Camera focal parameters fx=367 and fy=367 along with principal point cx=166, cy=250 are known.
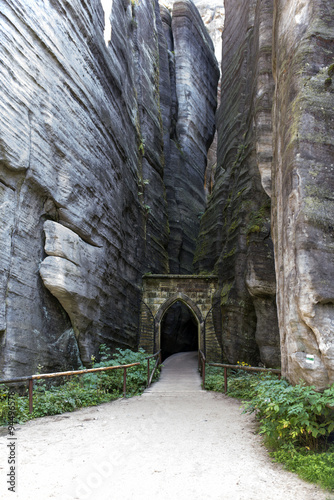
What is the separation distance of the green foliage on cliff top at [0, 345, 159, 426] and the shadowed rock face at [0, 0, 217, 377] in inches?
24.8

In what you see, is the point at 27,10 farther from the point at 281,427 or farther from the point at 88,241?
the point at 281,427

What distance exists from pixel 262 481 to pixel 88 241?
8128mm

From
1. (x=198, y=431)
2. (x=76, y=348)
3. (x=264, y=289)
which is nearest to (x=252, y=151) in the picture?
(x=264, y=289)

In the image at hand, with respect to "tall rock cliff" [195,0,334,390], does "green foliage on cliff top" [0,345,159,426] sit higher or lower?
lower

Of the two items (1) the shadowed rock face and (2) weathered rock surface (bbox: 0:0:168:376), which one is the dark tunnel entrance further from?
(2) weathered rock surface (bbox: 0:0:168:376)

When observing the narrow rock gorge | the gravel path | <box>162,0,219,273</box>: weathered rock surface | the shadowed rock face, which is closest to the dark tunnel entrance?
<box>162,0,219,273</box>: weathered rock surface

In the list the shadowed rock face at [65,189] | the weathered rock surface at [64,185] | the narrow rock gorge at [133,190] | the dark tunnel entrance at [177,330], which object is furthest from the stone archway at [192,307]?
the dark tunnel entrance at [177,330]

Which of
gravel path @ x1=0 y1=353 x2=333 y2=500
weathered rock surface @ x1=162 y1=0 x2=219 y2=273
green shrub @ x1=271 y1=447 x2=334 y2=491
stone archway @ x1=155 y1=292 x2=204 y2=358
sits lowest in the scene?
gravel path @ x1=0 y1=353 x2=333 y2=500

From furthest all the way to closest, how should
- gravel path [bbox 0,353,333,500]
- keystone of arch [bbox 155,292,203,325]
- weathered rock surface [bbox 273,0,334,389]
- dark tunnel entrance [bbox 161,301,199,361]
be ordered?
1. dark tunnel entrance [bbox 161,301,199,361]
2. keystone of arch [bbox 155,292,203,325]
3. weathered rock surface [bbox 273,0,334,389]
4. gravel path [bbox 0,353,333,500]

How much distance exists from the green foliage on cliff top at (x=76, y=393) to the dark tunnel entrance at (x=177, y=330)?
39.4 feet

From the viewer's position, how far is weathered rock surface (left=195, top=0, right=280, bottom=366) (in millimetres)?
11703

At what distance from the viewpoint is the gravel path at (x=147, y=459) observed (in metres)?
3.28

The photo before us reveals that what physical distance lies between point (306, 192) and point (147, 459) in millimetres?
3987

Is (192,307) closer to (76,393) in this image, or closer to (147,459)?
(76,393)
